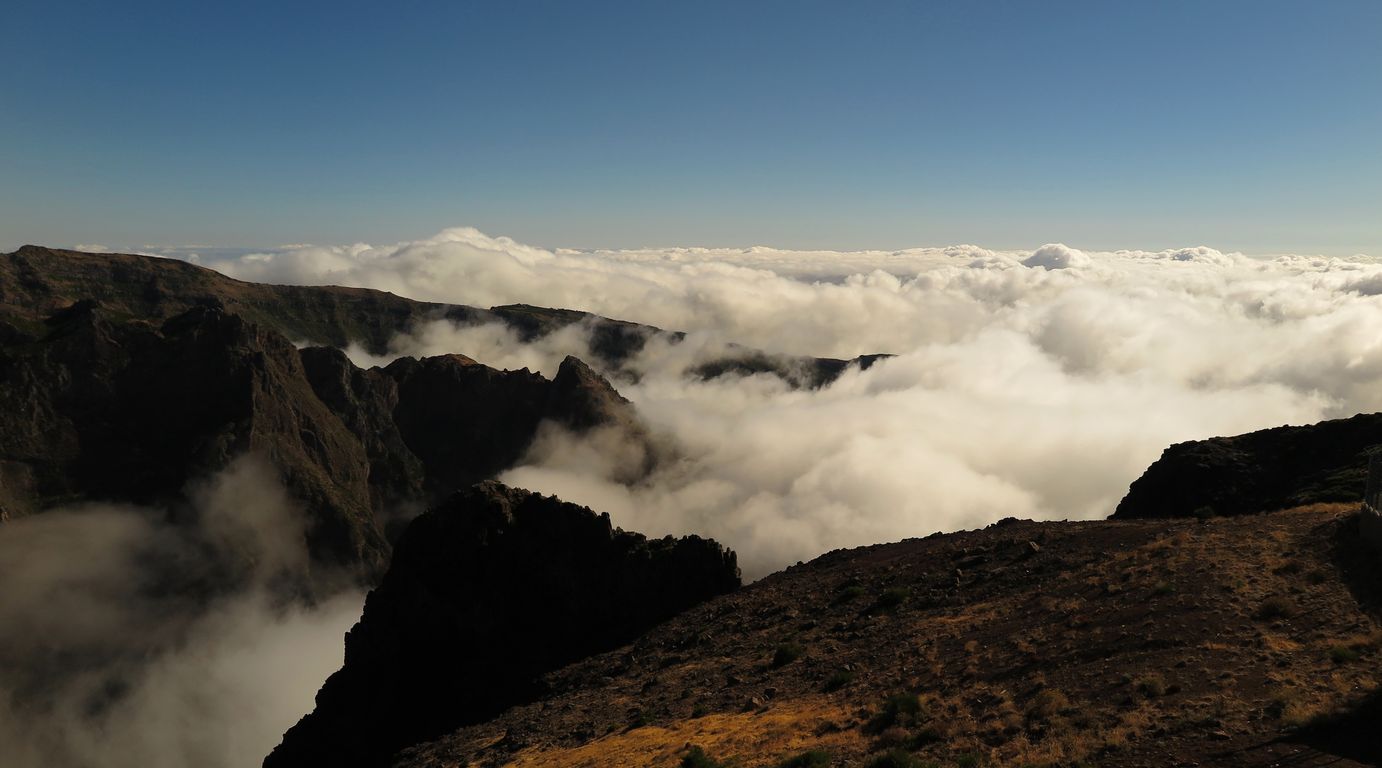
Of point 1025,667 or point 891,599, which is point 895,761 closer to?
point 1025,667

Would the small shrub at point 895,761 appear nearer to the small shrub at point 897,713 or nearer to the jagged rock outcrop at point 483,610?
the small shrub at point 897,713

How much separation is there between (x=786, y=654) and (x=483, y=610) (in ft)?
103

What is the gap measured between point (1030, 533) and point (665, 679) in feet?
85.3

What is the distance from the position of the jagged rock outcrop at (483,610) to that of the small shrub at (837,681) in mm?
24481

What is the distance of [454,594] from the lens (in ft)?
200

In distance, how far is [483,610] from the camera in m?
59.5

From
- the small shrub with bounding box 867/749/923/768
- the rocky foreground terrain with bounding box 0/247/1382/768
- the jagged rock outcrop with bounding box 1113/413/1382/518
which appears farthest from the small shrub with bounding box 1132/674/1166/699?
the jagged rock outcrop with bounding box 1113/413/1382/518

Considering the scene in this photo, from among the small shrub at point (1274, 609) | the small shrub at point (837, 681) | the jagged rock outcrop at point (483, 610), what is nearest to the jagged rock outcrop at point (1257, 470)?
the small shrub at point (1274, 609)

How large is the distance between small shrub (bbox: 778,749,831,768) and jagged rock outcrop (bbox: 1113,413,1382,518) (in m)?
37.9

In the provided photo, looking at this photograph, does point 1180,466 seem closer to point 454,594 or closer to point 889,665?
point 889,665

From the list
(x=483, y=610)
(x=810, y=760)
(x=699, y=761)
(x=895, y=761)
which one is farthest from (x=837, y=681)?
(x=483, y=610)

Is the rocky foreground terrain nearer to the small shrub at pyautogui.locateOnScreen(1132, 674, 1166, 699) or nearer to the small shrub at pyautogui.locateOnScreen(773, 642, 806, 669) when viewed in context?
the small shrub at pyautogui.locateOnScreen(1132, 674, 1166, 699)

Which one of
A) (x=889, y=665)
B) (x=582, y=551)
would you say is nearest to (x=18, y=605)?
(x=582, y=551)

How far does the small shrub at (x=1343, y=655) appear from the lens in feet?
75.1
